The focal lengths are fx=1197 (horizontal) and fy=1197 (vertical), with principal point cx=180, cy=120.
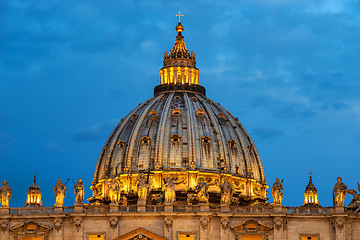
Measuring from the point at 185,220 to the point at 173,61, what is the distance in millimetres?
49528

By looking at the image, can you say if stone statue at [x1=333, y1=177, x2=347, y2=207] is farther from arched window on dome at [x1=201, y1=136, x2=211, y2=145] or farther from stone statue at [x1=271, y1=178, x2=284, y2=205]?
Answer: arched window on dome at [x1=201, y1=136, x2=211, y2=145]

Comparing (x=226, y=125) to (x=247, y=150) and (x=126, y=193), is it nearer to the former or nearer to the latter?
(x=247, y=150)

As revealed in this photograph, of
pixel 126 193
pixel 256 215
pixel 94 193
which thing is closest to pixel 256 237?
pixel 256 215

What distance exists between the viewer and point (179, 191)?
15412 centimetres

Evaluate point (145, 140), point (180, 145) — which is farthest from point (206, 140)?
point (145, 140)

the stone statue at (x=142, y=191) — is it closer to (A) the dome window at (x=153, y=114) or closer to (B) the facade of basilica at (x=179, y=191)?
(B) the facade of basilica at (x=179, y=191)

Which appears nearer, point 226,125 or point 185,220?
point 185,220

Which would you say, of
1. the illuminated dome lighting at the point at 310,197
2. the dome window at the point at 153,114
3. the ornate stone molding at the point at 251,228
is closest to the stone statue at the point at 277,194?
the ornate stone molding at the point at 251,228

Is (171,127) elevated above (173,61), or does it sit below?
below

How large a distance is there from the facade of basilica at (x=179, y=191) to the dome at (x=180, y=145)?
135 mm

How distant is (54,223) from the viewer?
126 metres

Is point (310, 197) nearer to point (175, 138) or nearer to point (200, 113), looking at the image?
point (175, 138)

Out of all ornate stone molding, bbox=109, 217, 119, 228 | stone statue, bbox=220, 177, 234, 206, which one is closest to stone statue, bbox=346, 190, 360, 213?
stone statue, bbox=220, 177, 234, 206

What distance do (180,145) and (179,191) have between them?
30.1ft
